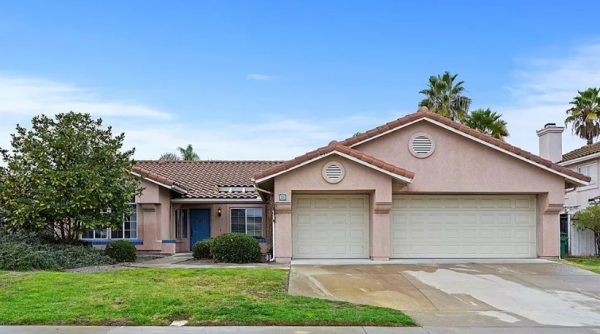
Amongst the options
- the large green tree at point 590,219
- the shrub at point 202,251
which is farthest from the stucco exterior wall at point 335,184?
the large green tree at point 590,219

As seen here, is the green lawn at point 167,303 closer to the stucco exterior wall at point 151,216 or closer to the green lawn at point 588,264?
the stucco exterior wall at point 151,216

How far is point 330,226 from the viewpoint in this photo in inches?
776

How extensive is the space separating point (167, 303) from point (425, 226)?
1128cm

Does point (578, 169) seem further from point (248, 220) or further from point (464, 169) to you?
point (248, 220)

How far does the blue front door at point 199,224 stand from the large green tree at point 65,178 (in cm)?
590

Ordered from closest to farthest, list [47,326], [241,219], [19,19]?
1. [47,326]
2. [19,19]
3. [241,219]

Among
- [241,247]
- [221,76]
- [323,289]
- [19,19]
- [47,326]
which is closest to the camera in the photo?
[47,326]

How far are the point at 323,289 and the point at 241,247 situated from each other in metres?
6.58

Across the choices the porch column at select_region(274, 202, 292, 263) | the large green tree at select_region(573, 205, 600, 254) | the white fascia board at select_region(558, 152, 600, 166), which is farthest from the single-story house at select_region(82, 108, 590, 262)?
the white fascia board at select_region(558, 152, 600, 166)

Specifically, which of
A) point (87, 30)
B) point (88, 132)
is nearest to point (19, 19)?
point (87, 30)

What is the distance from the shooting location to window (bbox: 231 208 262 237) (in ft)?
84.7

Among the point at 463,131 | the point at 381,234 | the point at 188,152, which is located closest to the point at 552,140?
the point at 463,131

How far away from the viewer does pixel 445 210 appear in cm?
1994

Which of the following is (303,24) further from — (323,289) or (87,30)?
(323,289)
